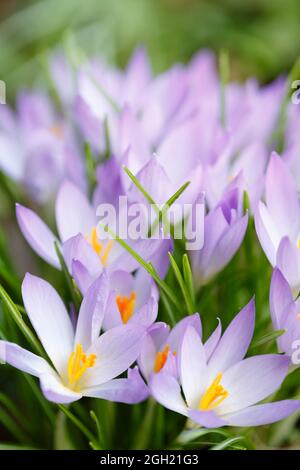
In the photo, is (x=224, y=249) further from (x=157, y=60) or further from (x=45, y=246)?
(x=157, y=60)

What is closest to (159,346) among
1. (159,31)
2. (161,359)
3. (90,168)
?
(161,359)

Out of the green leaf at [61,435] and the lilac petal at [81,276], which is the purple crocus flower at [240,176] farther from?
the green leaf at [61,435]

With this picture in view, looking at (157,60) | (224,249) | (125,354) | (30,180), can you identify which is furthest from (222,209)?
(157,60)

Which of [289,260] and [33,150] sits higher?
[33,150]

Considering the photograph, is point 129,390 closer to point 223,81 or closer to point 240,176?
point 240,176

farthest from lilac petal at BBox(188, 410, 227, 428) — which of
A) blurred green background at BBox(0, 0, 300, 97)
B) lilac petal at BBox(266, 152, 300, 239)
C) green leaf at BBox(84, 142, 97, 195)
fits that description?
blurred green background at BBox(0, 0, 300, 97)
